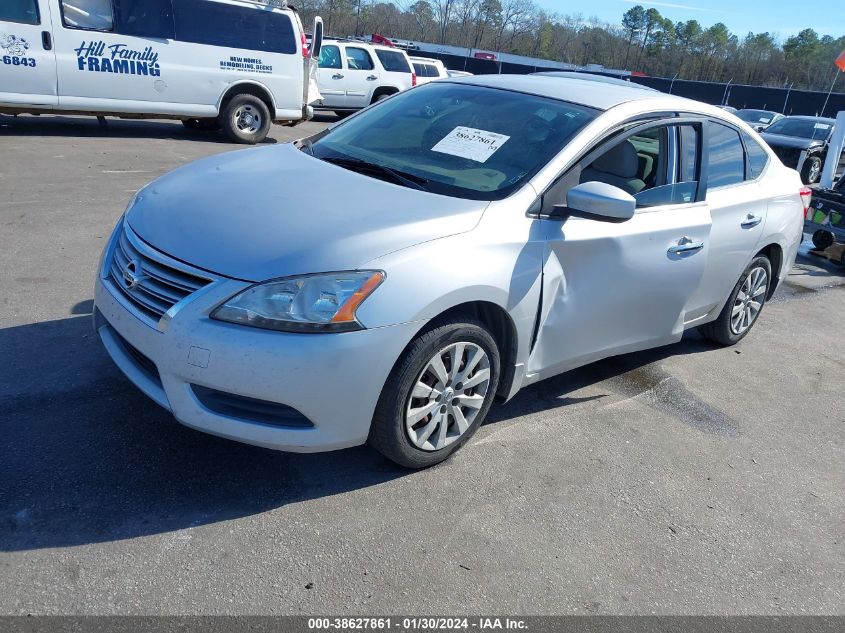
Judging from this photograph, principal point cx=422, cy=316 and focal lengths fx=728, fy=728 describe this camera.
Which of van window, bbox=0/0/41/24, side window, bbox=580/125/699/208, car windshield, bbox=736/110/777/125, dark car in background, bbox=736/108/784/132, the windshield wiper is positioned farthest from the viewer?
car windshield, bbox=736/110/777/125

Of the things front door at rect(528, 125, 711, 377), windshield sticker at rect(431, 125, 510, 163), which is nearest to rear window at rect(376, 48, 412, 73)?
front door at rect(528, 125, 711, 377)

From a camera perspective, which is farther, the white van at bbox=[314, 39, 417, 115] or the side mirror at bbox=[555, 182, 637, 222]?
the white van at bbox=[314, 39, 417, 115]

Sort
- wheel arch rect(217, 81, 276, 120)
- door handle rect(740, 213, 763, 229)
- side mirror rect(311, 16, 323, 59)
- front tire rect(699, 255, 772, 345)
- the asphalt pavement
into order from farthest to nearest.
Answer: side mirror rect(311, 16, 323, 59) < wheel arch rect(217, 81, 276, 120) < front tire rect(699, 255, 772, 345) < door handle rect(740, 213, 763, 229) < the asphalt pavement

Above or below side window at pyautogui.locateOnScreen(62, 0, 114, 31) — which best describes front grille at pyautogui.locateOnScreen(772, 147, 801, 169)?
below

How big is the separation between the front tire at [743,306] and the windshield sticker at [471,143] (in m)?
2.28

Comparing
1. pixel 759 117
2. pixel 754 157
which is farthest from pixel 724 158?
pixel 759 117

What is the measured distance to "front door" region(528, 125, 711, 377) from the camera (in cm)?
350

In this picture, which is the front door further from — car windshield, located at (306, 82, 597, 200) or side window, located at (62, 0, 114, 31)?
side window, located at (62, 0, 114, 31)

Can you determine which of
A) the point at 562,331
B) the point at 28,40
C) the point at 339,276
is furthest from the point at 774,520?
the point at 28,40

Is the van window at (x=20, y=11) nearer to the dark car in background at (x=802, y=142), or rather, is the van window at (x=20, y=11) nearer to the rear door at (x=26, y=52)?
the rear door at (x=26, y=52)

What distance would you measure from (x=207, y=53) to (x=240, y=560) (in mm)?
10363

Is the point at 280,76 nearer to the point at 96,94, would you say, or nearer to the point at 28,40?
the point at 96,94

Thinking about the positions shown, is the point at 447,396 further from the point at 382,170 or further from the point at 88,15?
the point at 88,15

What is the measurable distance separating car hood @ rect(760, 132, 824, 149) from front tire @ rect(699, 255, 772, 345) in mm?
13062
